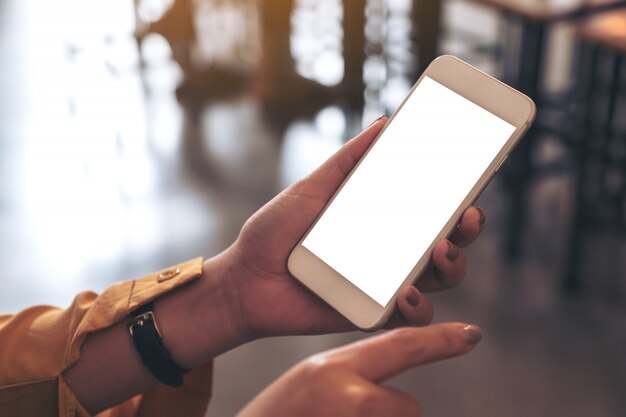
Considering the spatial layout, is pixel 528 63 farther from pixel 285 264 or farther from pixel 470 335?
pixel 470 335

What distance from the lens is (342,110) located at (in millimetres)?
4316

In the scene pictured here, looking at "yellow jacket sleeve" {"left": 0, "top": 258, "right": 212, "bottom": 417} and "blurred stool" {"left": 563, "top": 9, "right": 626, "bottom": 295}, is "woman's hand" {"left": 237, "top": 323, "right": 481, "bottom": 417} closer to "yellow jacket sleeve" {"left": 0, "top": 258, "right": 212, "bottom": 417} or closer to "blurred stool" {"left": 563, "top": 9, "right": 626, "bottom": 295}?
"yellow jacket sleeve" {"left": 0, "top": 258, "right": 212, "bottom": 417}

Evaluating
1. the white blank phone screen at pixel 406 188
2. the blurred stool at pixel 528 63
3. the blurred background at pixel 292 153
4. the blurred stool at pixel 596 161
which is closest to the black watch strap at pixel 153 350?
the white blank phone screen at pixel 406 188

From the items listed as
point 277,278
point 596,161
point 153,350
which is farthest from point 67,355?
point 596,161

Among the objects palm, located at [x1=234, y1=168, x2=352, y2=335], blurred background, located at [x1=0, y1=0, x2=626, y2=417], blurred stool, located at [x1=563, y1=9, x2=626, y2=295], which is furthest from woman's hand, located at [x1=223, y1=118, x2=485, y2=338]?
blurred stool, located at [x1=563, y1=9, x2=626, y2=295]

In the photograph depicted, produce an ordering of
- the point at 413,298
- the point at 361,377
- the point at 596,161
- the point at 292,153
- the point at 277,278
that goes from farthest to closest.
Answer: the point at 292,153, the point at 596,161, the point at 277,278, the point at 413,298, the point at 361,377

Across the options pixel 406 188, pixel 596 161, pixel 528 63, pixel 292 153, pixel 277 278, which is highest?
pixel 406 188

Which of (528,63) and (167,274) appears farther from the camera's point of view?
(528,63)

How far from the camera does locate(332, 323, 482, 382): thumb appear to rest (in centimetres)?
83

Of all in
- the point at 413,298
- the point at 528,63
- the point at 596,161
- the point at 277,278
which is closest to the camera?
the point at 413,298

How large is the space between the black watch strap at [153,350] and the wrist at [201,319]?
2 centimetres

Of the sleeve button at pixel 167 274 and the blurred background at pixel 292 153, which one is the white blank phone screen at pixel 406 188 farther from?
the blurred background at pixel 292 153

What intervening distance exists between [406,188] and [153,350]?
1.44 ft

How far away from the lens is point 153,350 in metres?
1.04
